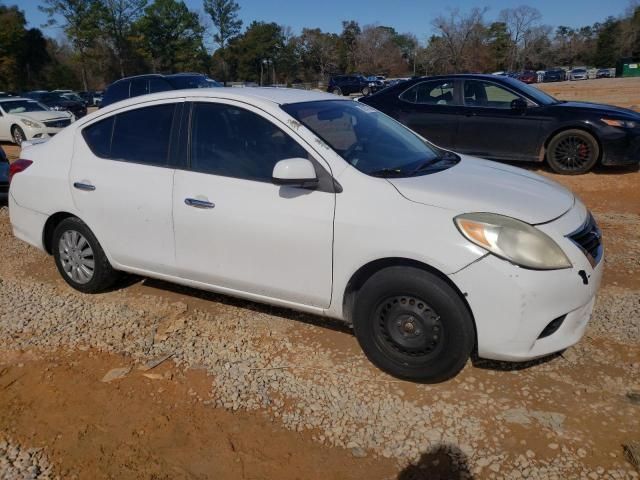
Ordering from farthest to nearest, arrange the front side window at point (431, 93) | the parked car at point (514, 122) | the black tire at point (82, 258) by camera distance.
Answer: the front side window at point (431, 93)
the parked car at point (514, 122)
the black tire at point (82, 258)

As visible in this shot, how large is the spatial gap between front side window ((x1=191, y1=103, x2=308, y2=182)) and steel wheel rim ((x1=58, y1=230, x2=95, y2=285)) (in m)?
1.34

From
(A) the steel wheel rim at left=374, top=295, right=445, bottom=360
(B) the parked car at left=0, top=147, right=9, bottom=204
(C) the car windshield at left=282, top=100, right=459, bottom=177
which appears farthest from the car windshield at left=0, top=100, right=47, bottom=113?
(A) the steel wheel rim at left=374, top=295, right=445, bottom=360

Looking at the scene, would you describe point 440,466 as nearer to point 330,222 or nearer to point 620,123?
point 330,222

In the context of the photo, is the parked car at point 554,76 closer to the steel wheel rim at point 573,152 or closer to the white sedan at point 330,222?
the steel wheel rim at point 573,152

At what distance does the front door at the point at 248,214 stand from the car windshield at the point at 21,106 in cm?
1354

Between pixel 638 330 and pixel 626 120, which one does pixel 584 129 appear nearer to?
pixel 626 120

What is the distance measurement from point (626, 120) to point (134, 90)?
11.9 m

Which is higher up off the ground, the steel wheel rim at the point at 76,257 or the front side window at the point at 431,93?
the front side window at the point at 431,93

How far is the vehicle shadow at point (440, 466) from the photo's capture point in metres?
2.45

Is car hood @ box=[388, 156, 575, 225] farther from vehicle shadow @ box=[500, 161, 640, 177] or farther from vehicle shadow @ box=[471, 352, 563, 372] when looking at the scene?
vehicle shadow @ box=[500, 161, 640, 177]

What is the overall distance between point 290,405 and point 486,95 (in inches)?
282

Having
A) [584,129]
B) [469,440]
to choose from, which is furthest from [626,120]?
[469,440]

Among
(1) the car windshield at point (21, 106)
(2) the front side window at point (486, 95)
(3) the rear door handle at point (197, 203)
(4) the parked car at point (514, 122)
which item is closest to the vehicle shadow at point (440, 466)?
(3) the rear door handle at point (197, 203)

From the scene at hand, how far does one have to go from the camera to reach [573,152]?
26.7 feet
